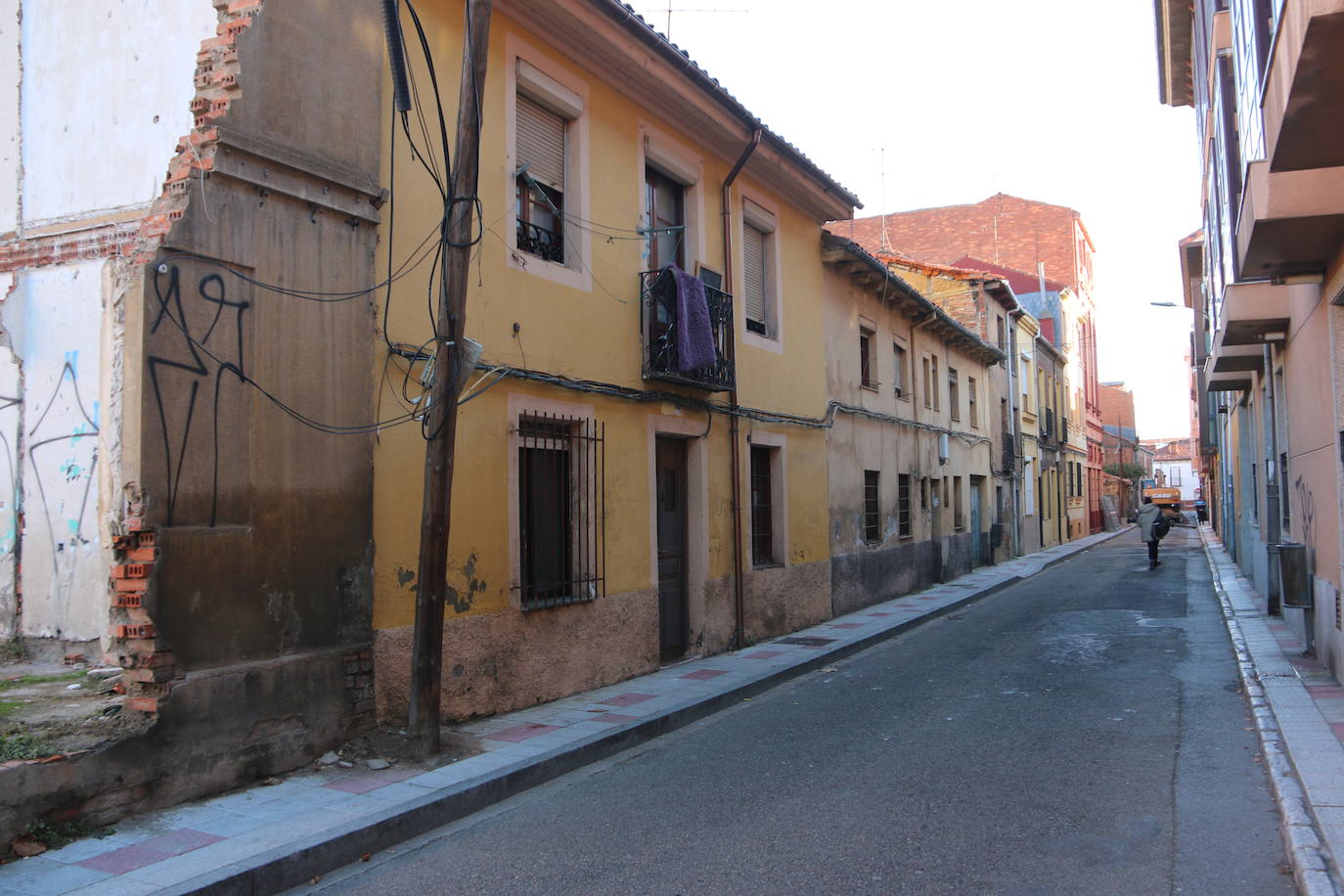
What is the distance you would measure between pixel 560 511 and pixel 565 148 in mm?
3371

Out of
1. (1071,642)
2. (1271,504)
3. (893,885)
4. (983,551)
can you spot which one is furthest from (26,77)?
(983,551)

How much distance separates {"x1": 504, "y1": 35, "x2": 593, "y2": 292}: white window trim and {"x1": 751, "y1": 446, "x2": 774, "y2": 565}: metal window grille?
4234 millimetres

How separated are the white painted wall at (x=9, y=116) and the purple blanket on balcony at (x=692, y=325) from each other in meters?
5.48

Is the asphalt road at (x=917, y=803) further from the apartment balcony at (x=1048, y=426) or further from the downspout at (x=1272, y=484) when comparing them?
the apartment balcony at (x=1048, y=426)

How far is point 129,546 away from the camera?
5289mm

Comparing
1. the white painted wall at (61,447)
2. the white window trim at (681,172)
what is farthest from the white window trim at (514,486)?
the white painted wall at (61,447)

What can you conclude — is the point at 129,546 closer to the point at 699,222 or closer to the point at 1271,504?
the point at 699,222

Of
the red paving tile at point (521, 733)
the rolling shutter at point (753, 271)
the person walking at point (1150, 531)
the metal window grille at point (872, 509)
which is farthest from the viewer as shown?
the person walking at point (1150, 531)

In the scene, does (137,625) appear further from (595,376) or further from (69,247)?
(595,376)

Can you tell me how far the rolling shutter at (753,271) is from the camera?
40.3 feet

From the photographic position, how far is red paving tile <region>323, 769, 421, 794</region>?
562cm

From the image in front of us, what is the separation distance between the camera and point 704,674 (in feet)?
31.4

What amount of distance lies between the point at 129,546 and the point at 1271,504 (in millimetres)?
12624

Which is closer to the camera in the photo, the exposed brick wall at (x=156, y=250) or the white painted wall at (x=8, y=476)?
the exposed brick wall at (x=156, y=250)
